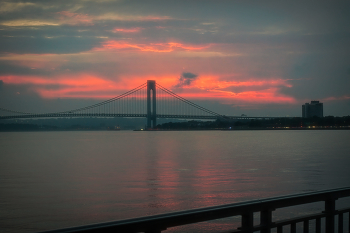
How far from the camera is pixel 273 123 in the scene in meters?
171

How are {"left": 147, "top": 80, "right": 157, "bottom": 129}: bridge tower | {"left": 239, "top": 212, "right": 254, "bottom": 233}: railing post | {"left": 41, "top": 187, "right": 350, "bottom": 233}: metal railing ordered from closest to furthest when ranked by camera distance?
{"left": 41, "top": 187, "right": 350, "bottom": 233}: metal railing
{"left": 239, "top": 212, "right": 254, "bottom": 233}: railing post
{"left": 147, "top": 80, "right": 157, "bottom": 129}: bridge tower

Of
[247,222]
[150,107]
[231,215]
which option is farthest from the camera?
[150,107]

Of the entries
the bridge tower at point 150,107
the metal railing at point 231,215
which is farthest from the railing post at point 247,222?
the bridge tower at point 150,107

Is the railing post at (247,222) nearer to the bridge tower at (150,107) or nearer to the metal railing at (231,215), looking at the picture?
the metal railing at (231,215)

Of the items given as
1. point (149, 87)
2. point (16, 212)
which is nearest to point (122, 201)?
point (16, 212)

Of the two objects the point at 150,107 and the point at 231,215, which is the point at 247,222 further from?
the point at 150,107

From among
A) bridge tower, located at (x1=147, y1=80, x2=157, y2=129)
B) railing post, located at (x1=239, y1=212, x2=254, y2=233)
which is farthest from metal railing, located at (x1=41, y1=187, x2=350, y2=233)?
bridge tower, located at (x1=147, y1=80, x2=157, y2=129)

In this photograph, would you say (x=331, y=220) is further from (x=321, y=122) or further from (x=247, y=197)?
(x=321, y=122)

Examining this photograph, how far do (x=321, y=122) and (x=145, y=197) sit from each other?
174m

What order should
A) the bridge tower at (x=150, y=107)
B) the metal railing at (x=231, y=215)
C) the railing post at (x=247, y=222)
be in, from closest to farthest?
1. the metal railing at (x=231, y=215)
2. the railing post at (x=247, y=222)
3. the bridge tower at (x=150, y=107)

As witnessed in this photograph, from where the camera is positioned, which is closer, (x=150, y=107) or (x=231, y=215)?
(x=231, y=215)

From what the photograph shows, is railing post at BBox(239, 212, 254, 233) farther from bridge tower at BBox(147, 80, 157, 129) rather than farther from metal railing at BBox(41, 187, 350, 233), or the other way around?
bridge tower at BBox(147, 80, 157, 129)

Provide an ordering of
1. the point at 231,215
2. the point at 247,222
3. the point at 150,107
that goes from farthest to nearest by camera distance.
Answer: the point at 150,107 → the point at 247,222 → the point at 231,215

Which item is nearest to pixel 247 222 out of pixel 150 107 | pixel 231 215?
A: pixel 231 215
